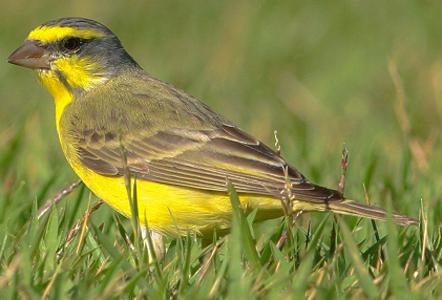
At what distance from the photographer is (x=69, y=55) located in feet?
21.3

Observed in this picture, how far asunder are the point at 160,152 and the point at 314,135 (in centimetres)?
292

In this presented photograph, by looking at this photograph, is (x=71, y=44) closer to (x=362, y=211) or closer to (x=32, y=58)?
(x=32, y=58)

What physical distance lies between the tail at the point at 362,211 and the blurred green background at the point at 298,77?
984mm

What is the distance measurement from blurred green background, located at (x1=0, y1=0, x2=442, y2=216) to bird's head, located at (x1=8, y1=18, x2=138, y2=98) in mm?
727

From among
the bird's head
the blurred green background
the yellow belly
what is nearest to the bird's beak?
the bird's head

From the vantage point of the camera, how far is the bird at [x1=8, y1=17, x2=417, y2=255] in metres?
5.54

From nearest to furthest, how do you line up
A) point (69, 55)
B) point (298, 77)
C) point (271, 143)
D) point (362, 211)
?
1. point (362, 211)
2. point (69, 55)
3. point (271, 143)
4. point (298, 77)

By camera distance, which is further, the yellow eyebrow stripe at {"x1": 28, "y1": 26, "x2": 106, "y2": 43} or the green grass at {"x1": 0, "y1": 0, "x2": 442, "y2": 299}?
the yellow eyebrow stripe at {"x1": 28, "y1": 26, "x2": 106, "y2": 43}

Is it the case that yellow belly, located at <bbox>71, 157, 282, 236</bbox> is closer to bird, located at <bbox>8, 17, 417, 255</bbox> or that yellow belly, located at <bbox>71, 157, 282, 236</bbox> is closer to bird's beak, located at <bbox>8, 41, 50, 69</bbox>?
bird, located at <bbox>8, 17, 417, 255</bbox>

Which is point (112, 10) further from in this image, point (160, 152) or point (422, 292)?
point (422, 292)

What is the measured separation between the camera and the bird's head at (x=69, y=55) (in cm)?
638

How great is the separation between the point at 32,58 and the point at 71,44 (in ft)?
0.88

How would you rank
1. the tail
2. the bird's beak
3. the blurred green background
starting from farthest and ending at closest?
Answer: the blurred green background → the bird's beak → the tail

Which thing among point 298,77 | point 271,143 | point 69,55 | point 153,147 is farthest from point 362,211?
point 298,77
